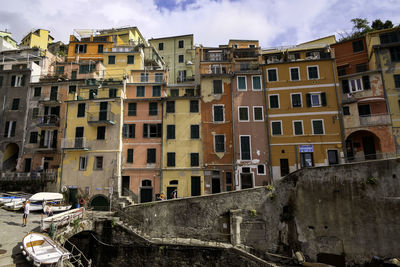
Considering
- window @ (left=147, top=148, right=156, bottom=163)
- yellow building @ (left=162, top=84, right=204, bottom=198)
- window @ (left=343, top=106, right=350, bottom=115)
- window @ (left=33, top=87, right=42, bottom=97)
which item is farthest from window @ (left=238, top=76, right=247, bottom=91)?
window @ (left=33, top=87, right=42, bottom=97)

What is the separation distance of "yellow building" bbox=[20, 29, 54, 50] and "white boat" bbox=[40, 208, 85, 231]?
48.0 m

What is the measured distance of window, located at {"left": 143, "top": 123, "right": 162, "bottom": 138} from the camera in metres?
28.2

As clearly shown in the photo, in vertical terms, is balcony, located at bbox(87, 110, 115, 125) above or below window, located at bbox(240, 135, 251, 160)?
above

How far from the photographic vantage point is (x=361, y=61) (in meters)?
30.6

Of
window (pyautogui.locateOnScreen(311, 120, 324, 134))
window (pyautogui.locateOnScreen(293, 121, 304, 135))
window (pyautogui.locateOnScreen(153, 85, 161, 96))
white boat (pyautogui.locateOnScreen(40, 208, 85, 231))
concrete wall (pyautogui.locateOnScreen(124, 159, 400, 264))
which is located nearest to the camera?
white boat (pyautogui.locateOnScreen(40, 208, 85, 231))

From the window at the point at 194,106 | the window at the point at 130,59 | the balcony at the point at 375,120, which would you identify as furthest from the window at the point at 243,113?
the window at the point at 130,59

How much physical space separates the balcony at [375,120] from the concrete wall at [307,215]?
899 cm

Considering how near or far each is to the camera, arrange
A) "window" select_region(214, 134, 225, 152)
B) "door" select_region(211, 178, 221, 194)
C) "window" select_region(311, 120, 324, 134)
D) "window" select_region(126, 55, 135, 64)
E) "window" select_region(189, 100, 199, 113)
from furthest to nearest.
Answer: "window" select_region(126, 55, 135, 64)
"window" select_region(189, 100, 199, 113)
"window" select_region(214, 134, 225, 152)
"door" select_region(211, 178, 221, 194)
"window" select_region(311, 120, 324, 134)

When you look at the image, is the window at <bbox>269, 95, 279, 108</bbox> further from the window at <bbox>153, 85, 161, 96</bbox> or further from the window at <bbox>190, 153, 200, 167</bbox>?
the window at <bbox>153, 85, 161, 96</bbox>

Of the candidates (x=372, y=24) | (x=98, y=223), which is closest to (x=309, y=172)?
(x=98, y=223)

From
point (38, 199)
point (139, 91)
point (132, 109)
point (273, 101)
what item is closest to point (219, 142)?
point (273, 101)

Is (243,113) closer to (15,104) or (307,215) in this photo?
(307,215)

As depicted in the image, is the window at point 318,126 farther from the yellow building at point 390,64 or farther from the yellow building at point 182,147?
the yellow building at point 182,147

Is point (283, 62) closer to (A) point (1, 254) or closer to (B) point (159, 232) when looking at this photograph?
(B) point (159, 232)
